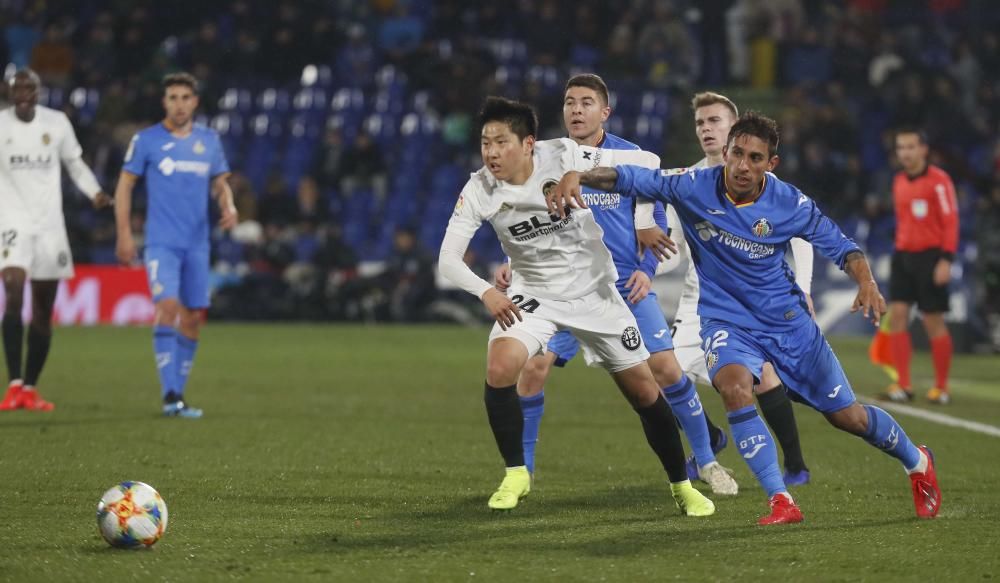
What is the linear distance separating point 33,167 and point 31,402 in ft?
5.50

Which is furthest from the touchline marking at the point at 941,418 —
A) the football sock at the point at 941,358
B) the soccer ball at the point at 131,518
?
the soccer ball at the point at 131,518

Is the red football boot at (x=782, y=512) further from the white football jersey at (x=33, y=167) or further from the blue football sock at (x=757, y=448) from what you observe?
the white football jersey at (x=33, y=167)

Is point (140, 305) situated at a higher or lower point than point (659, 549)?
lower

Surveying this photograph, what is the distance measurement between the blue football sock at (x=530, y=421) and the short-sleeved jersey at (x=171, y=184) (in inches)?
151

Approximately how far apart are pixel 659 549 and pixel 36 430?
16.5 ft

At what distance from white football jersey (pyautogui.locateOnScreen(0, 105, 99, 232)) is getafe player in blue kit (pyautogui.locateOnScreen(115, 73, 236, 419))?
1.56 feet

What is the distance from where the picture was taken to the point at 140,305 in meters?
20.9

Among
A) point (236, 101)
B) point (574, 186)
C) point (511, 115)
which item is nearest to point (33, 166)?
point (511, 115)

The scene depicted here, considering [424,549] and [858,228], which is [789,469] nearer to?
[424,549]

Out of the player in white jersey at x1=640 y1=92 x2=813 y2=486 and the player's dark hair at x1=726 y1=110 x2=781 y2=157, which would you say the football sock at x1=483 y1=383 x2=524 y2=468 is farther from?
the player's dark hair at x1=726 y1=110 x2=781 y2=157

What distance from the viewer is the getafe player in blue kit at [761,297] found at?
21.0 ft

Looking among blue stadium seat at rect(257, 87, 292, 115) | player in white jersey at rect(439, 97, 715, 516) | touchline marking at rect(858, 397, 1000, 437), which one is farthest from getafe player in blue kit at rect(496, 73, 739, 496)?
blue stadium seat at rect(257, 87, 292, 115)

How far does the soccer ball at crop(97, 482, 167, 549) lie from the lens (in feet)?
18.0

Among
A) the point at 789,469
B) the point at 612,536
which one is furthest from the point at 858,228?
the point at 612,536
